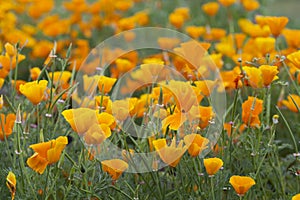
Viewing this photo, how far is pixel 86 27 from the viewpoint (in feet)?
13.3

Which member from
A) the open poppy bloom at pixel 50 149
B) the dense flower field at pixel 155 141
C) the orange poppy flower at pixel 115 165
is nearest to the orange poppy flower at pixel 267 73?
the dense flower field at pixel 155 141

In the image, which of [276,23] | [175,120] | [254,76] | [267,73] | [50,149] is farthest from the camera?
[276,23]

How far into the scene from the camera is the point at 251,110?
1773mm

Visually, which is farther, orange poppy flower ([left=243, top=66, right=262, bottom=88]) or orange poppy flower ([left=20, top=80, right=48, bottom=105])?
orange poppy flower ([left=243, top=66, right=262, bottom=88])

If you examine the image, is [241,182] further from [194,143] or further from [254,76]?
[254,76]

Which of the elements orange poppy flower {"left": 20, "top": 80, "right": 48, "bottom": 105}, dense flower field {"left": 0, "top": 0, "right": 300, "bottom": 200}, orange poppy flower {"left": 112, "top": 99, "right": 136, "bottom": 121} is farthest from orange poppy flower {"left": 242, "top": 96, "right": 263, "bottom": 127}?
orange poppy flower {"left": 20, "top": 80, "right": 48, "bottom": 105}

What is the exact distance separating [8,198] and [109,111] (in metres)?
0.42

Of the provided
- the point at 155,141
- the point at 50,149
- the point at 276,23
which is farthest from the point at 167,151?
the point at 276,23

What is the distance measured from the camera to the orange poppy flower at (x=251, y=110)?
1778 mm

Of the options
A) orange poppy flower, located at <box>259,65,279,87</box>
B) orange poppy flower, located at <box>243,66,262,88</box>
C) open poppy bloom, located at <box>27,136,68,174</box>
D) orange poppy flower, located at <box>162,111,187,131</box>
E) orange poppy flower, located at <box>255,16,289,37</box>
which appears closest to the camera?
open poppy bloom, located at <box>27,136,68,174</box>

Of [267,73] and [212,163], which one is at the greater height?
[267,73]

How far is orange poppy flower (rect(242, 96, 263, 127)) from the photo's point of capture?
5.83ft

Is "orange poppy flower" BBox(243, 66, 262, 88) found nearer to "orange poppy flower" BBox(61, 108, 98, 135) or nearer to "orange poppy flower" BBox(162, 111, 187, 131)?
"orange poppy flower" BBox(162, 111, 187, 131)

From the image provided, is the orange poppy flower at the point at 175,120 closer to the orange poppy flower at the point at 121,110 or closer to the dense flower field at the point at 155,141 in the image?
the dense flower field at the point at 155,141
